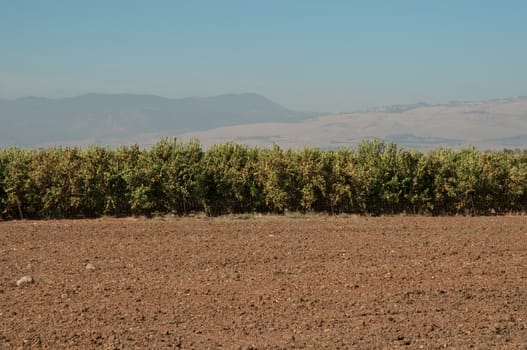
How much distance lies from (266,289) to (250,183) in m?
13.6

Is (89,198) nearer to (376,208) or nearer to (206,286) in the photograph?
(376,208)

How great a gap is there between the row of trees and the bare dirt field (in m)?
5.75

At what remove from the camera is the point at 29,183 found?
78.5ft

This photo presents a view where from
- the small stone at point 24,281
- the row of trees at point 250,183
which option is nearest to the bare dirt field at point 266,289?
the small stone at point 24,281

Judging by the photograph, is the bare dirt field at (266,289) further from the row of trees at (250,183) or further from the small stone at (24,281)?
the row of trees at (250,183)

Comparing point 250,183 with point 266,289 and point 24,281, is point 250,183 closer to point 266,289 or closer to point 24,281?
point 24,281

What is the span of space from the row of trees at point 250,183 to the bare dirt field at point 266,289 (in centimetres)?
575

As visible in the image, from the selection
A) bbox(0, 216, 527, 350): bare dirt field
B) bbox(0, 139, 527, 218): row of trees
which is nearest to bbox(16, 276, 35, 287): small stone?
bbox(0, 216, 527, 350): bare dirt field

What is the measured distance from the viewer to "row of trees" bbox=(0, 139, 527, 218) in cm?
2425

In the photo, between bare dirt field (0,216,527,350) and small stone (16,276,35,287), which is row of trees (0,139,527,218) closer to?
bare dirt field (0,216,527,350)

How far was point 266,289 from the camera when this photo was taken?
1134 cm

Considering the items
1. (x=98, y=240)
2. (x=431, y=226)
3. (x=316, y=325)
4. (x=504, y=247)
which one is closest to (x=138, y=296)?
(x=316, y=325)

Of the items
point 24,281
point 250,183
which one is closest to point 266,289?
point 24,281

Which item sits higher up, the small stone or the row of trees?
the row of trees
